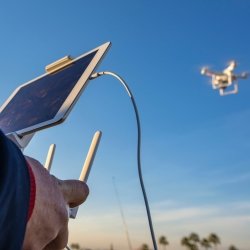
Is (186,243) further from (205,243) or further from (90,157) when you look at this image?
(90,157)

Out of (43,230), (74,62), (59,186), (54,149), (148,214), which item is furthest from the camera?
(74,62)

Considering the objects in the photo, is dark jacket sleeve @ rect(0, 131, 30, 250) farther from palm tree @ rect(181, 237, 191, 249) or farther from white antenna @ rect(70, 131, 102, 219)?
palm tree @ rect(181, 237, 191, 249)

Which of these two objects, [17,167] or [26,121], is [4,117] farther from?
[17,167]

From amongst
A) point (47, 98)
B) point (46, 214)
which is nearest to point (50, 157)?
point (47, 98)

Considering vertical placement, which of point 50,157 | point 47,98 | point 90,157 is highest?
point 47,98

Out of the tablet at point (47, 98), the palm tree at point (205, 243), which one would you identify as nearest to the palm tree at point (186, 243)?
the palm tree at point (205, 243)

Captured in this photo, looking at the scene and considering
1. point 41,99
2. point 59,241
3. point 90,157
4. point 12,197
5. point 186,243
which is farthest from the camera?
point 186,243

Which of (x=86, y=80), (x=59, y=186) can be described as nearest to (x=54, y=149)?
(x=86, y=80)
